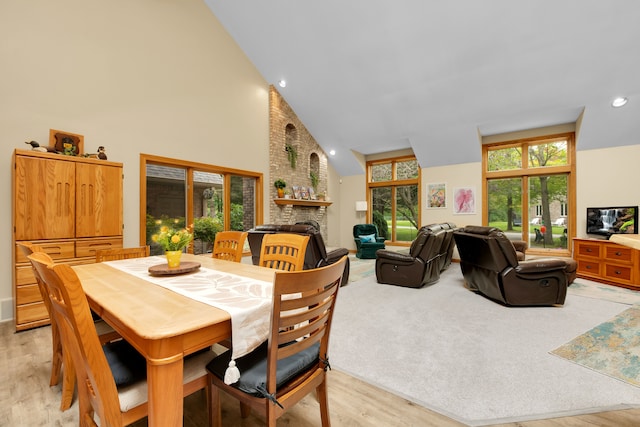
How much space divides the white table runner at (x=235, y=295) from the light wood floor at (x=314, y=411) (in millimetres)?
808

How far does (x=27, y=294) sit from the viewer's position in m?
2.99

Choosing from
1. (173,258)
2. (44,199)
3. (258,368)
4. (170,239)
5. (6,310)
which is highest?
(44,199)

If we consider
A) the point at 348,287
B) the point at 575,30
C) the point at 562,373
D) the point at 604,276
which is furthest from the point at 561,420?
the point at 575,30

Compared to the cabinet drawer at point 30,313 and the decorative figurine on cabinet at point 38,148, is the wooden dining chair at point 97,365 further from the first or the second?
the decorative figurine on cabinet at point 38,148

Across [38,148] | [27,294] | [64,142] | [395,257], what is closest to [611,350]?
[395,257]

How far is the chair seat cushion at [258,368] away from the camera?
3.94 ft

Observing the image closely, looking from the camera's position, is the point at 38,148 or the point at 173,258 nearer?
the point at 173,258

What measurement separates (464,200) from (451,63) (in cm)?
321

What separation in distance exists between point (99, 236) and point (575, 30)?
689 centimetres

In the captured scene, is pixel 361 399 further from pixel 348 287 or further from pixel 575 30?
pixel 575 30

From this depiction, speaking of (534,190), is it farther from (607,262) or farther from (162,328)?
(162,328)

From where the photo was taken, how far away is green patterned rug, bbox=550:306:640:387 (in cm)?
219

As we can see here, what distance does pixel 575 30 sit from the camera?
395 cm

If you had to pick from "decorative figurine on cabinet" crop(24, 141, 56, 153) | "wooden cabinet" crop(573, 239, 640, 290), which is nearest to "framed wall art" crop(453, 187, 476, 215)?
"wooden cabinet" crop(573, 239, 640, 290)
